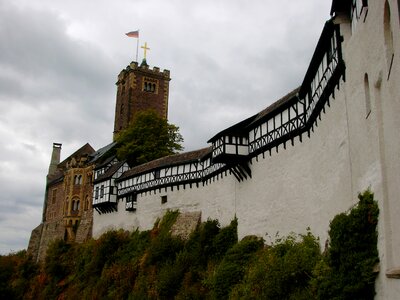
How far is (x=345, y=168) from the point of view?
15211 mm

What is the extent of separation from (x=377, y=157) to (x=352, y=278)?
304cm

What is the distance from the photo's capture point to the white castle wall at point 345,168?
34.6ft

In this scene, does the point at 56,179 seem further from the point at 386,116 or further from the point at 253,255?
the point at 386,116

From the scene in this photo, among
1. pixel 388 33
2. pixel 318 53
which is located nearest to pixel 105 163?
pixel 318 53

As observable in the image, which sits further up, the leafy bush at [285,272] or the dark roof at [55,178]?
the dark roof at [55,178]

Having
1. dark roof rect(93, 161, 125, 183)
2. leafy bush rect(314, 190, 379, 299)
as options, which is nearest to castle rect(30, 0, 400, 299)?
dark roof rect(93, 161, 125, 183)

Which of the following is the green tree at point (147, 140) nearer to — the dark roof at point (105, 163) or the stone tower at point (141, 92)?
the dark roof at point (105, 163)

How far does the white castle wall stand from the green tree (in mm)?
17486

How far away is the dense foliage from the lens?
11.9 m

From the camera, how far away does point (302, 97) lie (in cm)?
2123

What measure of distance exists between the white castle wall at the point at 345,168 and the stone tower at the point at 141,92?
106 feet

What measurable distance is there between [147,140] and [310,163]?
98.6ft

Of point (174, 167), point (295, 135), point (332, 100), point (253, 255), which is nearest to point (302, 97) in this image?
point (295, 135)

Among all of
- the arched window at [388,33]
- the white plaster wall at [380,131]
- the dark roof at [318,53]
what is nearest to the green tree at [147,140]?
the dark roof at [318,53]
